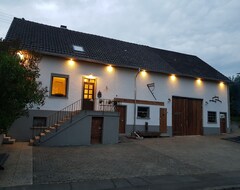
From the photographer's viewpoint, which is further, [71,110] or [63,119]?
[71,110]

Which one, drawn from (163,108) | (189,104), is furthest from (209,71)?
(163,108)

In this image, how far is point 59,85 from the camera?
16016 mm

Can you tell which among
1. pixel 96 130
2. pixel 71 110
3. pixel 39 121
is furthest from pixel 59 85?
pixel 96 130

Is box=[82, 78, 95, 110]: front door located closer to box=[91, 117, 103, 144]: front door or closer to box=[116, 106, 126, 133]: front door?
box=[91, 117, 103, 144]: front door

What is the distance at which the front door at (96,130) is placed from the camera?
1491cm

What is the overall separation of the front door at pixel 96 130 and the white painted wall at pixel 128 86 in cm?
236

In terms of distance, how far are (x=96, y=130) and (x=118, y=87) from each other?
4.17 meters

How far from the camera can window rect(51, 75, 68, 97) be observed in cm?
1576

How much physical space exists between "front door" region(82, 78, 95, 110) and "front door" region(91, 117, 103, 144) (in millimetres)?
1846

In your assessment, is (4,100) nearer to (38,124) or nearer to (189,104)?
(38,124)

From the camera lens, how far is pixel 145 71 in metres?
→ 19.0

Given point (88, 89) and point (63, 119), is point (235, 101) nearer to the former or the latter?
point (88, 89)

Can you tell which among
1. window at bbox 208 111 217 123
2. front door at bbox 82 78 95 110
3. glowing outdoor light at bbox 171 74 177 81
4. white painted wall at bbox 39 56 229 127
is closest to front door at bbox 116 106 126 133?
white painted wall at bbox 39 56 229 127

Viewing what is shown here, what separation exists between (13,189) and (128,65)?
13.0 metres
